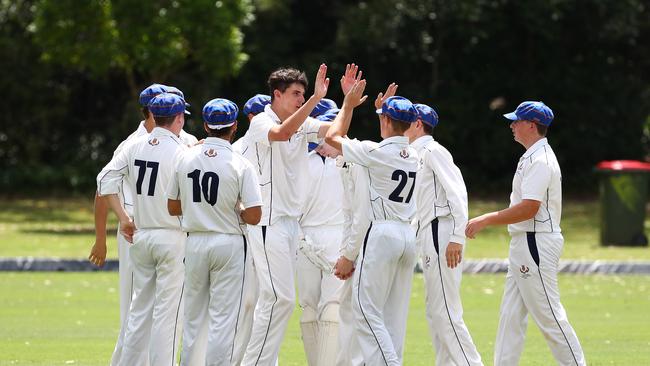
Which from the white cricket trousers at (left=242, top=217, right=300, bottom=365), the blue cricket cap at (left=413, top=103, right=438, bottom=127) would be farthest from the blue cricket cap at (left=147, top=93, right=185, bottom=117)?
the blue cricket cap at (left=413, top=103, right=438, bottom=127)

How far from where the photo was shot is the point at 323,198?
10648 mm

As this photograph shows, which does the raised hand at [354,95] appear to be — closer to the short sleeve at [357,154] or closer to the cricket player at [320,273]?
the short sleeve at [357,154]

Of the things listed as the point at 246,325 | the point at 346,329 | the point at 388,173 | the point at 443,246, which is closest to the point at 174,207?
the point at 246,325

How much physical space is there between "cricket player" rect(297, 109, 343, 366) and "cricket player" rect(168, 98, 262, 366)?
4.02 ft

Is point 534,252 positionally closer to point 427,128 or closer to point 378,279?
point 378,279

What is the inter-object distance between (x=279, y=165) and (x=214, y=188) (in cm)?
101

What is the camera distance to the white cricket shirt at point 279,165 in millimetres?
9930

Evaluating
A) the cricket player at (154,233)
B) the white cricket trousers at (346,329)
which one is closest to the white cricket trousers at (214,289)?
the cricket player at (154,233)

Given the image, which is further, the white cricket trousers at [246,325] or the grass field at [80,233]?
the grass field at [80,233]

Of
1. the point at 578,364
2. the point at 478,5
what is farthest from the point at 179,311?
the point at 478,5

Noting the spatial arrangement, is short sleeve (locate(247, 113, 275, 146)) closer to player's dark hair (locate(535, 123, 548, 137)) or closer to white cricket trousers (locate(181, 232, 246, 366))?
white cricket trousers (locate(181, 232, 246, 366))

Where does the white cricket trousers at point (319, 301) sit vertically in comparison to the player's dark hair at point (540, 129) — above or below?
below

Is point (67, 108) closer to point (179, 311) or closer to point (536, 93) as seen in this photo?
point (536, 93)

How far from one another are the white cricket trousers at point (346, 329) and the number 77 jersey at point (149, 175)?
142cm
